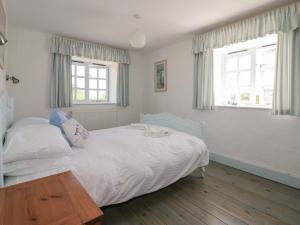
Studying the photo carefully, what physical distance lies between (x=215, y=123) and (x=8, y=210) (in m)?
3.08

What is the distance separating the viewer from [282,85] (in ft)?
7.47

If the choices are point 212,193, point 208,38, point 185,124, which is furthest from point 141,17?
point 212,193

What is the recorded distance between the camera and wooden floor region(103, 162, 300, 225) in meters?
1.63

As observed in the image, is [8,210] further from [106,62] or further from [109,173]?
[106,62]

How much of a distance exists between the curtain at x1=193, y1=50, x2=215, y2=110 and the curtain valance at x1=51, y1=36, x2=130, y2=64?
5.96 ft

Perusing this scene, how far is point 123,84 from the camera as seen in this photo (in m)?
4.29

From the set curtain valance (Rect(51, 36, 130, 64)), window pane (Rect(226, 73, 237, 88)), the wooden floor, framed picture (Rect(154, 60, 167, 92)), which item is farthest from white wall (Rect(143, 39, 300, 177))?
curtain valance (Rect(51, 36, 130, 64))

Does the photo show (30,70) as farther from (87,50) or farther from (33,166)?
(33,166)

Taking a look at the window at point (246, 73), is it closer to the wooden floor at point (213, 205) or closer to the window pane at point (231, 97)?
the window pane at point (231, 97)

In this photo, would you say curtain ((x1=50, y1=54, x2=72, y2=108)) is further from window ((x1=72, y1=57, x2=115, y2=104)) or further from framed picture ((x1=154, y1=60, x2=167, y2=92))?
framed picture ((x1=154, y1=60, x2=167, y2=92))

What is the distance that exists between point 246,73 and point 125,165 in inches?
104

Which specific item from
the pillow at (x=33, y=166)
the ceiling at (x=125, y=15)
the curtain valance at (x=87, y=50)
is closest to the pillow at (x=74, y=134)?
the pillow at (x=33, y=166)

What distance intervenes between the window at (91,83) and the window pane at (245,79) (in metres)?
2.91

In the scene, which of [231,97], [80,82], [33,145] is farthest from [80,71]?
[231,97]
